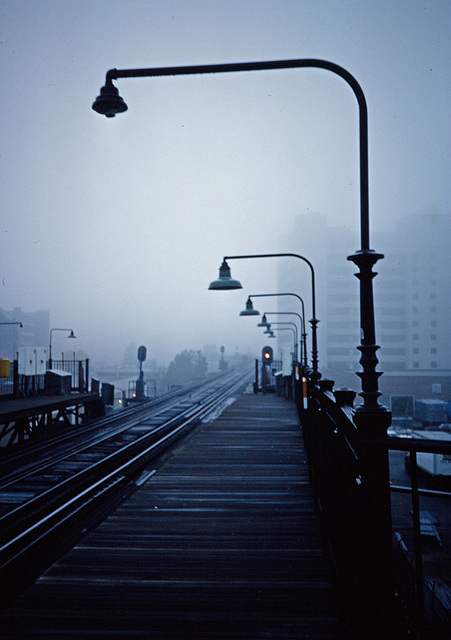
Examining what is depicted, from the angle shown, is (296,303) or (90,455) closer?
(90,455)

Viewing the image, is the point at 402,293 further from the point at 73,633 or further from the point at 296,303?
the point at 73,633

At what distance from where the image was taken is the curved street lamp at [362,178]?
3068 millimetres

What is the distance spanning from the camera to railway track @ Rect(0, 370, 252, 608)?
19.5 ft

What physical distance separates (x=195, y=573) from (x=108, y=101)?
4.99 m

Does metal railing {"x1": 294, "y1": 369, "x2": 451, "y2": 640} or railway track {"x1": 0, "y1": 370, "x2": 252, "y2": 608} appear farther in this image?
railway track {"x1": 0, "y1": 370, "x2": 252, "y2": 608}

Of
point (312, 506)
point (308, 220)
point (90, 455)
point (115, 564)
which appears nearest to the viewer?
point (115, 564)

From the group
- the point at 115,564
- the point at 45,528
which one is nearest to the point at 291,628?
the point at 115,564

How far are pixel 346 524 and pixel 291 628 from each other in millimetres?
993

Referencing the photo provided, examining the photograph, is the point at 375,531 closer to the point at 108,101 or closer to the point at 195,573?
the point at 195,573

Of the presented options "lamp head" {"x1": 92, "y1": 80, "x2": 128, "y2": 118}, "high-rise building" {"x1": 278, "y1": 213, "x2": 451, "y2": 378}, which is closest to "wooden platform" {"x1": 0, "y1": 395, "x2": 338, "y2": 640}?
"lamp head" {"x1": 92, "y1": 80, "x2": 128, "y2": 118}

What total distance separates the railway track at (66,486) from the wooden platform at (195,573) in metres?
0.46

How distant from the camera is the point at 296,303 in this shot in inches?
5428

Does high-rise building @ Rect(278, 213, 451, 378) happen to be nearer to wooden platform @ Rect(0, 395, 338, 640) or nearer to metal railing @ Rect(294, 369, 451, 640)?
wooden platform @ Rect(0, 395, 338, 640)

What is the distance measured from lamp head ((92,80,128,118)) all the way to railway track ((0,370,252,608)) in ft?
16.0
